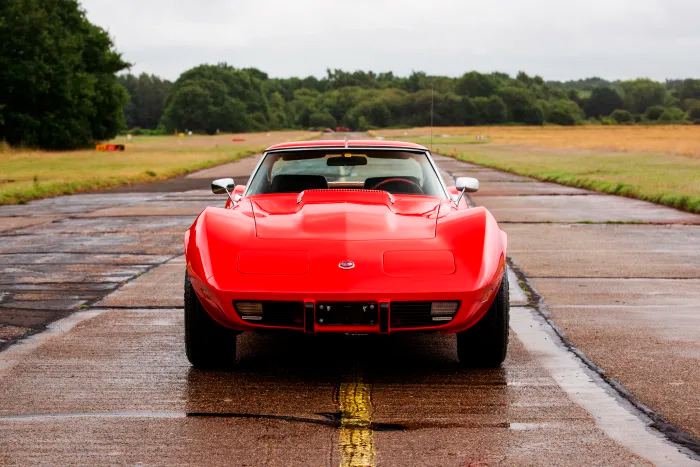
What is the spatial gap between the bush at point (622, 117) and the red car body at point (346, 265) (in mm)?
176346

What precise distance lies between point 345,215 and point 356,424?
62.6 inches

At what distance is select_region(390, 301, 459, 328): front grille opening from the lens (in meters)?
5.07

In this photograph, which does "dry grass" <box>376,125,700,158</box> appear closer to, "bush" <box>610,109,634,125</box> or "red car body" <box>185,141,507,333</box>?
"bush" <box>610,109,634,125</box>

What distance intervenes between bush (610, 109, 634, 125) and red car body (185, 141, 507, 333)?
176346 millimetres

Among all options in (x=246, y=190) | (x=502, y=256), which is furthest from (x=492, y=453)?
(x=246, y=190)

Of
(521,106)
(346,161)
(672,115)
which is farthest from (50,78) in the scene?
(672,115)

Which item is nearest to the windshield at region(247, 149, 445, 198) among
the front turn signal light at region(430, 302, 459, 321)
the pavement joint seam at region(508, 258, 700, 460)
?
the pavement joint seam at region(508, 258, 700, 460)

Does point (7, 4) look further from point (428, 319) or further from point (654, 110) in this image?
point (654, 110)

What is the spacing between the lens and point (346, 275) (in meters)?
5.11

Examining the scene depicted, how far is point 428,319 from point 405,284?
23 centimetres

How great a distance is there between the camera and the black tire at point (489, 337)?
5.46 meters

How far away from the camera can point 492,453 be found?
13.0ft

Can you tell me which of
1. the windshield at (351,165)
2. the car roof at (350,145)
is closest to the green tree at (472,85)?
the car roof at (350,145)

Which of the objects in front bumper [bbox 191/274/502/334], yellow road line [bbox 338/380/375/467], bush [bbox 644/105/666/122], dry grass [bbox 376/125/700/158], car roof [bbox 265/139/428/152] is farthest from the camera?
bush [bbox 644/105/666/122]
